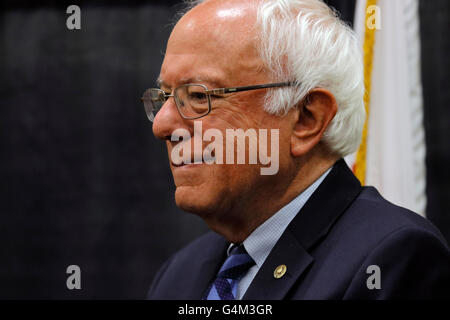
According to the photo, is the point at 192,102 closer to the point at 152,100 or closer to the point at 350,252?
the point at 152,100

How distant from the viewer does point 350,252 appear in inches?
46.6

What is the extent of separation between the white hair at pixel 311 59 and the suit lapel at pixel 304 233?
10 centimetres

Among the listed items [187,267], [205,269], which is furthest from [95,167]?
[205,269]

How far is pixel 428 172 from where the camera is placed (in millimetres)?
2395

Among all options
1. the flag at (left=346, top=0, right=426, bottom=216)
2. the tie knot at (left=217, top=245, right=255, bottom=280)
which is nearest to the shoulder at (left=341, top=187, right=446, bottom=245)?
the tie knot at (left=217, top=245, right=255, bottom=280)

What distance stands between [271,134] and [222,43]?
0.82 feet

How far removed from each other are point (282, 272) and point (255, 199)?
20cm

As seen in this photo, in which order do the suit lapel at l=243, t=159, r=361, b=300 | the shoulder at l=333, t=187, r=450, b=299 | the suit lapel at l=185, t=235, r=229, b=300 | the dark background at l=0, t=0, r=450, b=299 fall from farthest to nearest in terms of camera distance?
→ the dark background at l=0, t=0, r=450, b=299 → the suit lapel at l=185, t=235, r=229, b=300 → the suit lapel at l=243, t=159, r=361, b=300 → the shoulder at l=333, t=187, r=450, b=299

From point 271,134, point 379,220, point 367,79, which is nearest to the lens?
point 379,220

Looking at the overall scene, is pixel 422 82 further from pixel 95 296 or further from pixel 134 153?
pixel 95 296

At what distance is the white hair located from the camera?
1.32m

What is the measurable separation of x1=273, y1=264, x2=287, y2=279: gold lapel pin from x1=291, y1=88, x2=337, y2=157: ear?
0.28 metres

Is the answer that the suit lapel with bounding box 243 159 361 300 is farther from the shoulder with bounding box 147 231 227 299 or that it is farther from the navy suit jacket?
the shoulder with bounding box 147 231 227 299

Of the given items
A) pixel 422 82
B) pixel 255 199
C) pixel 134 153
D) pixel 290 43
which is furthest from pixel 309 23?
pixel 134 153
